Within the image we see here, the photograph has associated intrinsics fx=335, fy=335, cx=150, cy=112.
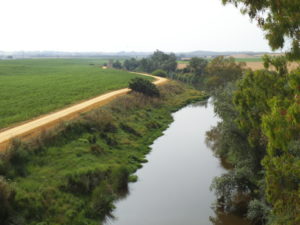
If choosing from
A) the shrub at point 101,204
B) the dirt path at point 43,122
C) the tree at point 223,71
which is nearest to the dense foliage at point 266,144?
the shrub at point 101,204

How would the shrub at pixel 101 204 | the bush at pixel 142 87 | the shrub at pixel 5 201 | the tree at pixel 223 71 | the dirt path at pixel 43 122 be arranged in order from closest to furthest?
the shrub at pixel 5 201
the shrub at pixel 101 204
the dirt path at pixel 43 122
the bush at pixel 142 87
the tree at pixel 223 71

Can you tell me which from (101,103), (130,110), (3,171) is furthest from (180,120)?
(3,171)

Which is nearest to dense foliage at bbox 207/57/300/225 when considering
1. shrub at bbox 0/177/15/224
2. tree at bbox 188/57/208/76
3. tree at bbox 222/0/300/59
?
tree at bbox 222/0/300/59

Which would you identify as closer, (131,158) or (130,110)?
(131,158)

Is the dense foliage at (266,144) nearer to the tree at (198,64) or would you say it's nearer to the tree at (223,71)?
the tree at (223,71)

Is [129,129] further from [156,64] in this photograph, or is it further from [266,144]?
[156,64]

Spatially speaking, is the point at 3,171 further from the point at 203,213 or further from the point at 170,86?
the point at 170,86
